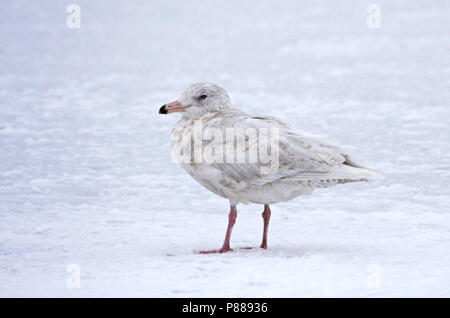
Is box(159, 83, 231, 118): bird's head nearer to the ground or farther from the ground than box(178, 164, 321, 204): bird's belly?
farther from the ground

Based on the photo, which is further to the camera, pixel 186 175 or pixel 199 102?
pixel 186 175

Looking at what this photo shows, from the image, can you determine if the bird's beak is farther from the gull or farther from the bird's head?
the gull

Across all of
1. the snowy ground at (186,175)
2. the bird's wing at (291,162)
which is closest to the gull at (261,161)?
the bird's wing at (291,162)

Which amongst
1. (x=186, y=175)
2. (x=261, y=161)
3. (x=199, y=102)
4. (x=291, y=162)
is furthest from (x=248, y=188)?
(x=186, y=175)

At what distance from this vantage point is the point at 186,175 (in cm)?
771

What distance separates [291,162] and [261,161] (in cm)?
21

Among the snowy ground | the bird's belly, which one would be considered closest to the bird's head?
the bird's belly

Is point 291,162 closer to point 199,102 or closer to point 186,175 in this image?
point 199,102

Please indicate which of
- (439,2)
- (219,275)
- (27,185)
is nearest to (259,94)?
(27,185)

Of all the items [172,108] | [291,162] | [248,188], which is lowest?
[248,188]

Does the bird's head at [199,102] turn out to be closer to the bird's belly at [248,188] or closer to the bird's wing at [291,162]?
the bird's wing at [291,162]

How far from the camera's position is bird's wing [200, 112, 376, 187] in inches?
190

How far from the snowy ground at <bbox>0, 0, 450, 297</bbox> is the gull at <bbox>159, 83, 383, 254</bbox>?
0.46 m

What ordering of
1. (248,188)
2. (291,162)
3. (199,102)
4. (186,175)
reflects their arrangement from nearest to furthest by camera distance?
1. (291,162)
2. (248,188)
3. (199,102)
4. (186,175)
